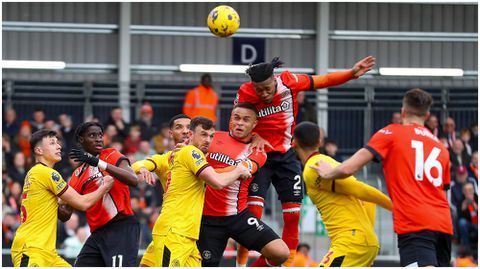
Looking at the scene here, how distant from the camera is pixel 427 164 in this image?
11.0m

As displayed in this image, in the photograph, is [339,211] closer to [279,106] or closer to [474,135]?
[279,106]

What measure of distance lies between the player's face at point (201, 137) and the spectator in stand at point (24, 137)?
10.5 metres

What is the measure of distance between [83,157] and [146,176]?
72 centimetres

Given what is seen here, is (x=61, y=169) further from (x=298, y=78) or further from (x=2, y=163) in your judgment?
(x=298, y=78)

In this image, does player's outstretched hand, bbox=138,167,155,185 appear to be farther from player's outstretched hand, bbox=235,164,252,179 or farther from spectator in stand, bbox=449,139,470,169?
spectator in stand, bbox=449,139,470,169

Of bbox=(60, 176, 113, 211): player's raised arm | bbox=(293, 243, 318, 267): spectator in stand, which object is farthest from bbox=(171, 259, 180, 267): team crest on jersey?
bbox=(293, 243, 318, 267): spectator in stand

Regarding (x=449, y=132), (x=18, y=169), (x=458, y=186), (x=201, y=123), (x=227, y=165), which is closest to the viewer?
(x=201, y=123)

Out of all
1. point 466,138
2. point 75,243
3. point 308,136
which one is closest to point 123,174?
point 308,136

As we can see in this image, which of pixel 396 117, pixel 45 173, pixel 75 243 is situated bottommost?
pixel 75 243

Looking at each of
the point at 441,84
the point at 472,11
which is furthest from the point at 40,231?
the point at 472,11

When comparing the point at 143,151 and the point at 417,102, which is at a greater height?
the point at 417,102

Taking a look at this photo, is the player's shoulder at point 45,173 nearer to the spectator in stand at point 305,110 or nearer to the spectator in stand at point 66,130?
the spectator in stand at point 66,130

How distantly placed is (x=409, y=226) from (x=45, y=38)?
18023 millimetres

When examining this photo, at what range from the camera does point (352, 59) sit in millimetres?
28688
